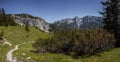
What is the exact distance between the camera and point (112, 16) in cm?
5591

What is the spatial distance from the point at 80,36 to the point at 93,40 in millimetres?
3191

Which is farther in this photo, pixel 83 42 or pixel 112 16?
pixel 112 16

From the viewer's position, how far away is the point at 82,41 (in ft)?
156

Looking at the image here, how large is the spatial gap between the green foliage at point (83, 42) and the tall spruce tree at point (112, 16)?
5259 millimetres

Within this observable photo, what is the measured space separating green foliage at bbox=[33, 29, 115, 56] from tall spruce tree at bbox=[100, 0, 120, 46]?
17.3 feet

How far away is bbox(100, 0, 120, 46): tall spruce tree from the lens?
55.4 meters

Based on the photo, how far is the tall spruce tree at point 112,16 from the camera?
55438 millimetres

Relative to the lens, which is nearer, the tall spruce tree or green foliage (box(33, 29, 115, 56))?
green foliage (box(33, 29, 115, 56))

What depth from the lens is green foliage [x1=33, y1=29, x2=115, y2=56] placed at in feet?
155

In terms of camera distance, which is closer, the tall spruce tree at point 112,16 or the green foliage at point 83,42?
the green foliage at point 83,42

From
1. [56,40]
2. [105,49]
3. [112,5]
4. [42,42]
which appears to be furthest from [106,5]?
[42,42]

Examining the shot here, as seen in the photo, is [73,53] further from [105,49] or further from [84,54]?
[105,49]

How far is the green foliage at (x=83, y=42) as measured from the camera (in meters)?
47.3

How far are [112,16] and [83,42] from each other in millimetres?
13021
